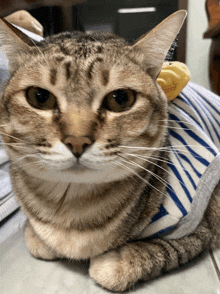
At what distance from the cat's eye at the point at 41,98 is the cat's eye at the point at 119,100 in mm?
115

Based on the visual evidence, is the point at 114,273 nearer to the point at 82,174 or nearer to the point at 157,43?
the point at 82,174

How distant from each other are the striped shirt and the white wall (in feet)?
5.38

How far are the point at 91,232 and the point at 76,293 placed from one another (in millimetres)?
139

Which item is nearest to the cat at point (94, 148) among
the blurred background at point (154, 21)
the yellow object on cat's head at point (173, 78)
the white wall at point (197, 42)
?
the yellow object on cat's head at point (173, 78)

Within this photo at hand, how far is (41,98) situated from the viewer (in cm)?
60

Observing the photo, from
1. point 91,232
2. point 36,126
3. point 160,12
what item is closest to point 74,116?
point 36,126

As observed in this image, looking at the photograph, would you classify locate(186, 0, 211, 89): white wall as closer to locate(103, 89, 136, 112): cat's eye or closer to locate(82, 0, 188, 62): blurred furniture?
locate(82, 0, 188, 62): blurred furniture

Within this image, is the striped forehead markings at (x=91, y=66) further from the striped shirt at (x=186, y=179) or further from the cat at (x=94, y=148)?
the striped shirt at (x=186, y=179)

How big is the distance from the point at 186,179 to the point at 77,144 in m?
0.34

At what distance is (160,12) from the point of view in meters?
2.22

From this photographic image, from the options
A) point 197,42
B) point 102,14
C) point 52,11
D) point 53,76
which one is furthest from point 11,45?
point 197,42

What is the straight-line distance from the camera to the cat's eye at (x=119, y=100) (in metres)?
0.60

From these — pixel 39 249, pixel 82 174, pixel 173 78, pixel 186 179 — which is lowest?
pixel 39 249

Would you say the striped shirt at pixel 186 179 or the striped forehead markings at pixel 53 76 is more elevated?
the striped forehead markings at pixel 53 76
